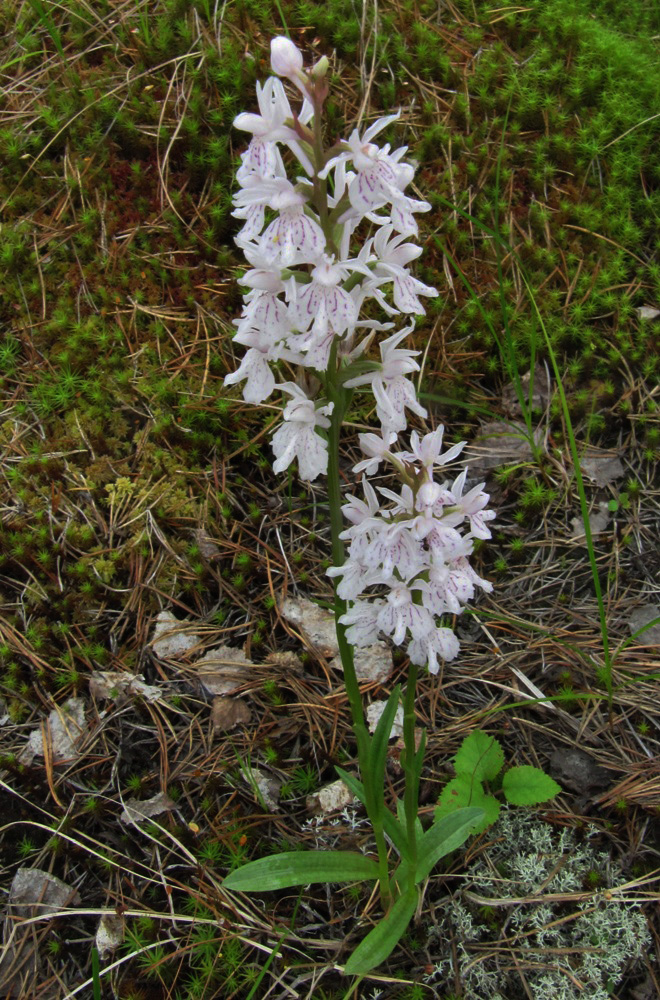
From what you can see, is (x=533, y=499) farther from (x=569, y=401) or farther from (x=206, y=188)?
(x=206, y=188)

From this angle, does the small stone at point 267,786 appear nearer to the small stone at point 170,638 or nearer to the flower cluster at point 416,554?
the small stone at point 170,638

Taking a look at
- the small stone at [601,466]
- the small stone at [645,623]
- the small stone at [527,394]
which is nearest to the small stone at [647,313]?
the small stone at [527,394]

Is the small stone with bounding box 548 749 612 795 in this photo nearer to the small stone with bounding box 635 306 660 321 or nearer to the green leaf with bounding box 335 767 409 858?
the green leaf with bounding box 335 767 409 858

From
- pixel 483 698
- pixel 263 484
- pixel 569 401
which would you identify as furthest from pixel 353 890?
pixel 569 401

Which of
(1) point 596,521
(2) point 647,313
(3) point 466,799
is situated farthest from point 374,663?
(2) point 647,313

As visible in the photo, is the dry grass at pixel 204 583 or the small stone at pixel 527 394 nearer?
the dry grass at pixel 204 583
